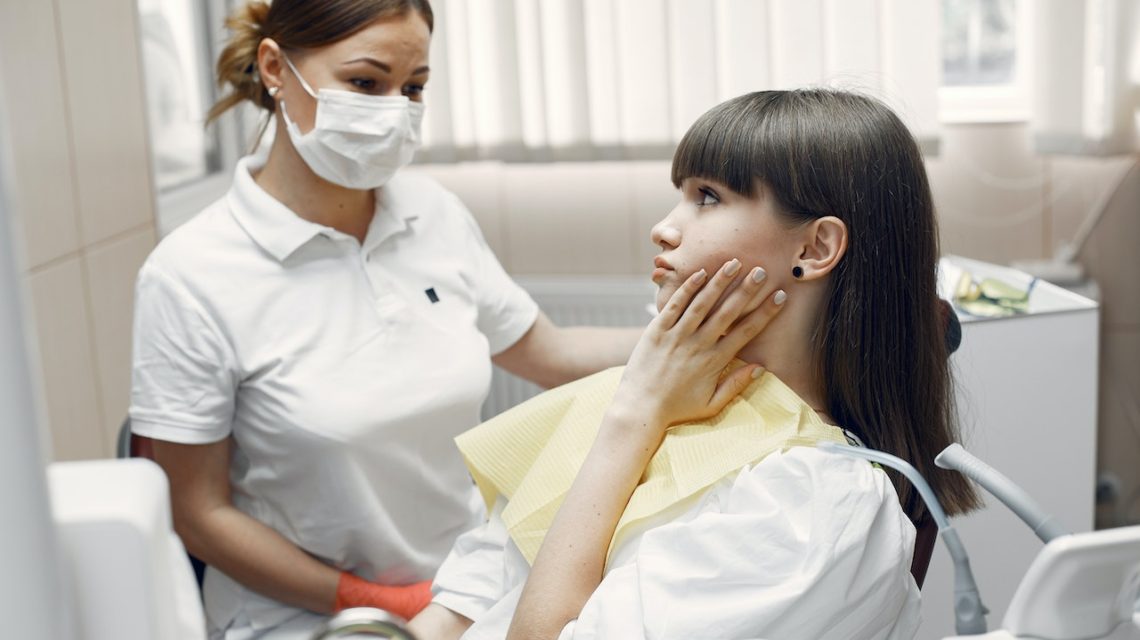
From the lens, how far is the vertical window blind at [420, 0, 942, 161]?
8.39 feet

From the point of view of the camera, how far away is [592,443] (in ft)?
4.01

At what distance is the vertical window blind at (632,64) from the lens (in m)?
2.56

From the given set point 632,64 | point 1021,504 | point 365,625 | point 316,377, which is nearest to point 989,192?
point 632,64

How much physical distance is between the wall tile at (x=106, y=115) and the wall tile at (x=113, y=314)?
1.4 inches

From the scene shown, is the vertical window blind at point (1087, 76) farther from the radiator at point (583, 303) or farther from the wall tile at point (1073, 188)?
the radiator at point (583, 303)

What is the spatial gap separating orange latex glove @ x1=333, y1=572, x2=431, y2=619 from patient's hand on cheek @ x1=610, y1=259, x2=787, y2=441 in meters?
0.51

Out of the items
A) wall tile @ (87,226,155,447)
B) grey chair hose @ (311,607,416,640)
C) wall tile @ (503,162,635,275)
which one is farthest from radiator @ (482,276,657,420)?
grey chair hose @ (311,607,416,640)

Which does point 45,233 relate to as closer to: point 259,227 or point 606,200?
point 259,227

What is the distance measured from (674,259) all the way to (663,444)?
7.2 inches

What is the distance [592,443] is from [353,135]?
580 mm

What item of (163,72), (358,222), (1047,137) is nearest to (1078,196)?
(1047,137)

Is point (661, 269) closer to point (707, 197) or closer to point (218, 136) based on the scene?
point (707, 197)

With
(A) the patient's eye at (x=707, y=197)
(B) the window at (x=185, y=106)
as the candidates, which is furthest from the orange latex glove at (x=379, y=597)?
(B) the window at (x=185, y=106)

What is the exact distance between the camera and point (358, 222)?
64.2 inches
